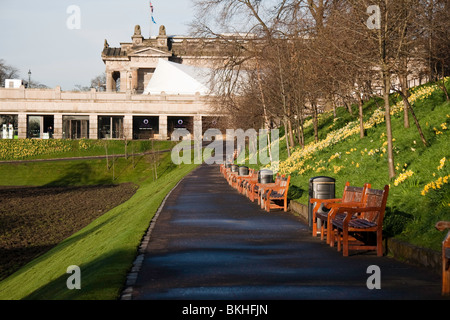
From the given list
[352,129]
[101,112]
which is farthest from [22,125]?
[352,129]

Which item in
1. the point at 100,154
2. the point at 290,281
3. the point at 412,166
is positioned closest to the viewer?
the point at 290,281

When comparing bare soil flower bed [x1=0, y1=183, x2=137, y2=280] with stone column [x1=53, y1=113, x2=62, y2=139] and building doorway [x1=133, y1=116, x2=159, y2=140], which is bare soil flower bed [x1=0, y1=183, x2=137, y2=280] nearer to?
stone column [x1=53, y1=113, x2=62, y2=139]

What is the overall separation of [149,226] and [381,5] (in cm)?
833

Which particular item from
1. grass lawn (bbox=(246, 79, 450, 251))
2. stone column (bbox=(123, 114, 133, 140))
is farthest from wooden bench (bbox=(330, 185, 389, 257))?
stone column (bbox=(123, 114, 133, 140))

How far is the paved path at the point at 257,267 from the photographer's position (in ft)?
29.3

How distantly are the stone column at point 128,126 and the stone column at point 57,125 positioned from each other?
8.97 metres

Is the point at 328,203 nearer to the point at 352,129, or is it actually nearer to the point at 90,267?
the point at 90,267

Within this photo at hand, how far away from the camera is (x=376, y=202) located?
1290cm

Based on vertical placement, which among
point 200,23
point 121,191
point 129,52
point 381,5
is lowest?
point 121,191

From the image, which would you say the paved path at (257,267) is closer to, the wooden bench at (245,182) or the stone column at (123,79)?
the wooden bench at (245,182)
